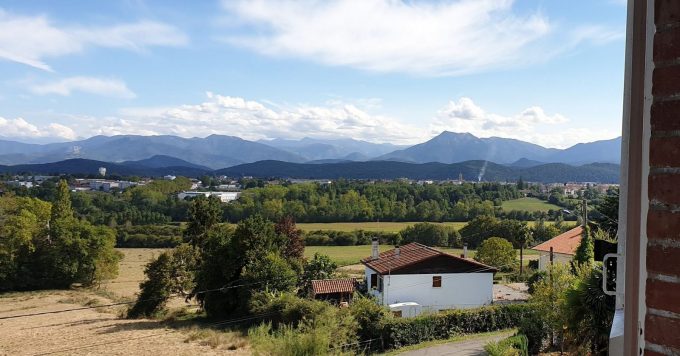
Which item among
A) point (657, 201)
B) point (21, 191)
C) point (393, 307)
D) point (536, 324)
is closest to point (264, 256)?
point (393, 307)

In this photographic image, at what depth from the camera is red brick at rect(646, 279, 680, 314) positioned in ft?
3.74

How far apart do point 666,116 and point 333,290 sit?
84.9 ft

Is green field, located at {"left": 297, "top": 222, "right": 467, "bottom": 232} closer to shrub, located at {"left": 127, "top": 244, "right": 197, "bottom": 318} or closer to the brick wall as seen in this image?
shrub, located at {"left": 127, "top": 244, "right": 197, "bottom": 318}

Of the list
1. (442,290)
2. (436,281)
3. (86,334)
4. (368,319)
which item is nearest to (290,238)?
(436,281)

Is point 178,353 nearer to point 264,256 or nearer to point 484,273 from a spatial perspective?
point 264,256

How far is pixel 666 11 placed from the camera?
1.19m

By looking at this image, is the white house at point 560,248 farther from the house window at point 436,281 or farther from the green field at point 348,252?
the green field at point 348,252

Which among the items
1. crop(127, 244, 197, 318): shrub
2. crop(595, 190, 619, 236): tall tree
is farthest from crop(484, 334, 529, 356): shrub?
crop(127, 244, 197, 318): shrub

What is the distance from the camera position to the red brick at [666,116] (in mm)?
1159

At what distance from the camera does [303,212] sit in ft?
225

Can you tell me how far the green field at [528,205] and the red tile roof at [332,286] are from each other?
49945 millimetres

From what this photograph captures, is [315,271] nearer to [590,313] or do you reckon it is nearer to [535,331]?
[535,331]

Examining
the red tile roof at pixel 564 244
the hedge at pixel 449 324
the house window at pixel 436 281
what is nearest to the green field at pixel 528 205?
the red tile roof at pixel 564 244

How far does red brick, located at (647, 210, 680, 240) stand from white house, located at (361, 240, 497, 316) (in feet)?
79.8
